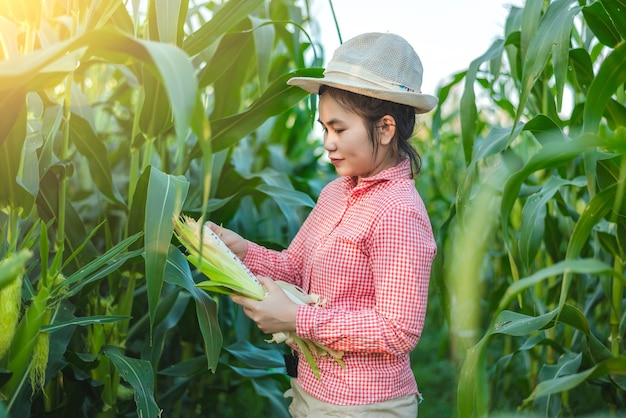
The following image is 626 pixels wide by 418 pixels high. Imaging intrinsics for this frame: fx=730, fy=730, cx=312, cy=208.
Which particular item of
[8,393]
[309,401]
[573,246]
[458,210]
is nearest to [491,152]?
[458,210]

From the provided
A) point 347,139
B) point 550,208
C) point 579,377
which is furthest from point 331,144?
point 550,208

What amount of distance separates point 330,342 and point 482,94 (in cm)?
183

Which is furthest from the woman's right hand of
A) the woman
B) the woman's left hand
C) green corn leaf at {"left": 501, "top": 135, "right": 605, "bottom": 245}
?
green corn leaf at {"left": 501, "top": 135, "right": 605, "bottom": 245}

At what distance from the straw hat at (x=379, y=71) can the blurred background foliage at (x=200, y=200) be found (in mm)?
83

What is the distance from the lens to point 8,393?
109 centimetres

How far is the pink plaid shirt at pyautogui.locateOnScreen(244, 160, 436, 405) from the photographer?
1.18 meters

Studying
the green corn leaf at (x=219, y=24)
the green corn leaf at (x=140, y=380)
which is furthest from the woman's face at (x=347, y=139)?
the green corn leaf at (x=140, y=380)

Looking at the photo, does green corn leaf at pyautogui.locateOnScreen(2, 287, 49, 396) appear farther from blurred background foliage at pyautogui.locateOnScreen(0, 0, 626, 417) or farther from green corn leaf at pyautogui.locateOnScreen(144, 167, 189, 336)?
green corn leaf at pyautogui.locateOnScreen(144, 167, 189, 336)

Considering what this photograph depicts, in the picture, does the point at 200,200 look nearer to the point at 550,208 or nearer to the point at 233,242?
the point at 233,242

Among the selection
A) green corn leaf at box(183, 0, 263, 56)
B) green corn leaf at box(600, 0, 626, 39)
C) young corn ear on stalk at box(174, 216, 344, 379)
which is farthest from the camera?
green corn leaf at box(183, 0, 263, 56)

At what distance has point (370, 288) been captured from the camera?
4.20ft

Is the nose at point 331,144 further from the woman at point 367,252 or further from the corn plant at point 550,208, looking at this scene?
the corn plant at point 550,208

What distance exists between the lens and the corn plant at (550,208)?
0.90 meters

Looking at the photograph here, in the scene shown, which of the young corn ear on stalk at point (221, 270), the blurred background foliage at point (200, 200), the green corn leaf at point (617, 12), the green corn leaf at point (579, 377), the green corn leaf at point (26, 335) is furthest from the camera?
the green corn leaf at point (617, 12)
